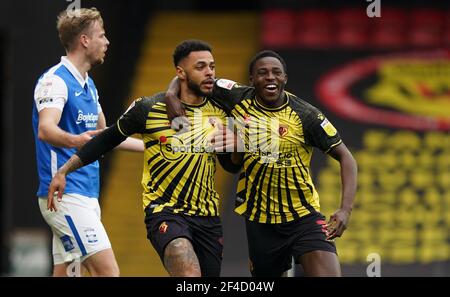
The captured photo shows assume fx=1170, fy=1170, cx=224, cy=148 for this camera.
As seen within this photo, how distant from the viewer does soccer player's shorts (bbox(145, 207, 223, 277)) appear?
915 centimetres

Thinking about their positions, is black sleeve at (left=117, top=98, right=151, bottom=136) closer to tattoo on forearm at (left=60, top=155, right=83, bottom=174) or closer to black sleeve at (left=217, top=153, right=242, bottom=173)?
tattoo on forearm at (left=60, top=155, right=83, bottom=174)

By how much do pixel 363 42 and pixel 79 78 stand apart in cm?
1067

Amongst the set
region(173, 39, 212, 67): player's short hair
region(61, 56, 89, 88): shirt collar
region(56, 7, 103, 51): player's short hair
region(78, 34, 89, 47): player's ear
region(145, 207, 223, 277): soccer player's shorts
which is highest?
region(56, 7, 103, 51): player's short hair

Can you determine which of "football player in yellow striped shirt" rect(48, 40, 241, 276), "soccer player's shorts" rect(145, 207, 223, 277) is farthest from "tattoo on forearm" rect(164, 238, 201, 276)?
"football player in yellow striped shirt" rect(48, 40, 241, 276)

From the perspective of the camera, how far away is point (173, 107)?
9.31 m

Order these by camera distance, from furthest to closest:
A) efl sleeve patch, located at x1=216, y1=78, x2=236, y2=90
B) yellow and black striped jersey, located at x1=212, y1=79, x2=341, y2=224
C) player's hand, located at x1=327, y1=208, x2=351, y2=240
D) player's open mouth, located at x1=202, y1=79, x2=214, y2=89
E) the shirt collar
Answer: the shirt collar, efl sleeve patch, located at x1=216, y1=78, x2=236, y2=90, yellow and black striped jersey, located at x1=212, y1=79, x2=341, y2=224, player's open mouth, located at x1=202, y1=79, x2=214, y2=89, player's hand, located at x1=327, y1=208, x2=351, y2=240

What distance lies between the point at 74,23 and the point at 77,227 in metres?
1.70

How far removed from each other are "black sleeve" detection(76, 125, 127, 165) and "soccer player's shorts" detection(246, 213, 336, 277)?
1356 mm

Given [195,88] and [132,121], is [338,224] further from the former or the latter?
[132,121]

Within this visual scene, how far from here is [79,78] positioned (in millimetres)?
9828

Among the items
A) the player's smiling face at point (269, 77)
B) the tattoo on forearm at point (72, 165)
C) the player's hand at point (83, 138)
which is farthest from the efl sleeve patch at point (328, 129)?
the tattoo on forearm at point (72, 165)

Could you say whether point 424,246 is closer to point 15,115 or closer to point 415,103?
point 415,103

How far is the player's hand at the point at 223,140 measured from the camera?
9.48 metres

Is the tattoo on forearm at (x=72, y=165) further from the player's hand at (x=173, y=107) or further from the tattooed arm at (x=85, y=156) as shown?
the player's hand at (x=173, y=107)
